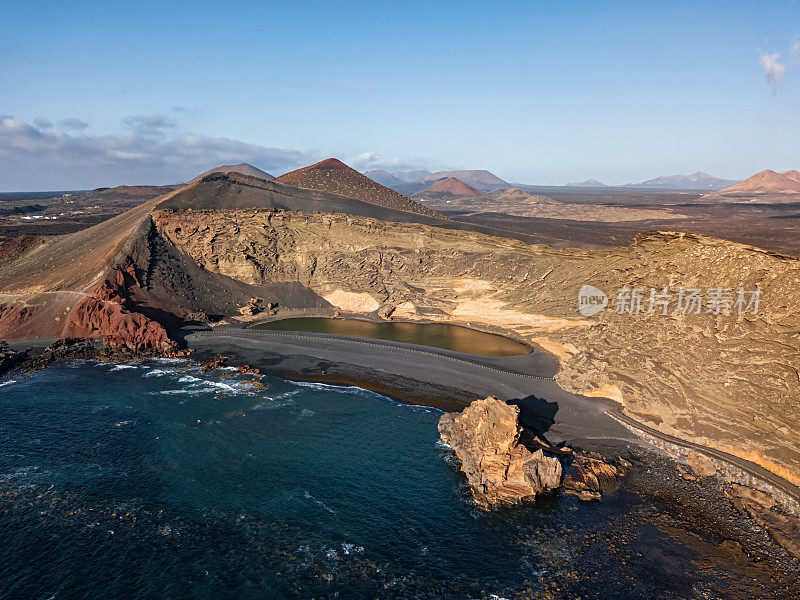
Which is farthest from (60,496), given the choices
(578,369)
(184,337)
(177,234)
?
(177,234)

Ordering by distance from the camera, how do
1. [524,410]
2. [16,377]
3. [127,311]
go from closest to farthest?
[524,410]
[16,377]
[127,311]

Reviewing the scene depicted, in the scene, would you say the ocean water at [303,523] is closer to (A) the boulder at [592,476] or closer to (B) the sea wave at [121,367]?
(A) the boulder at [592,476]

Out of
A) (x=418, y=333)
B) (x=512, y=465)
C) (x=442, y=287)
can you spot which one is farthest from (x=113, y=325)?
(x=512, y=465)

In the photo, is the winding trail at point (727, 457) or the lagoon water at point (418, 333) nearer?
the winding trail at point (727, 457)

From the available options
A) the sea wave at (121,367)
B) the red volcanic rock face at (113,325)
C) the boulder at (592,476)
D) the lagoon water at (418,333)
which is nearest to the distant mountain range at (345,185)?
the lagoon water at (418,333)

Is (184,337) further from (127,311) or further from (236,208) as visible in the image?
(236,208)

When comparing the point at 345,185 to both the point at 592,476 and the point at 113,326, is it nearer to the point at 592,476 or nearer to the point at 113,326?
the point at 113,326
